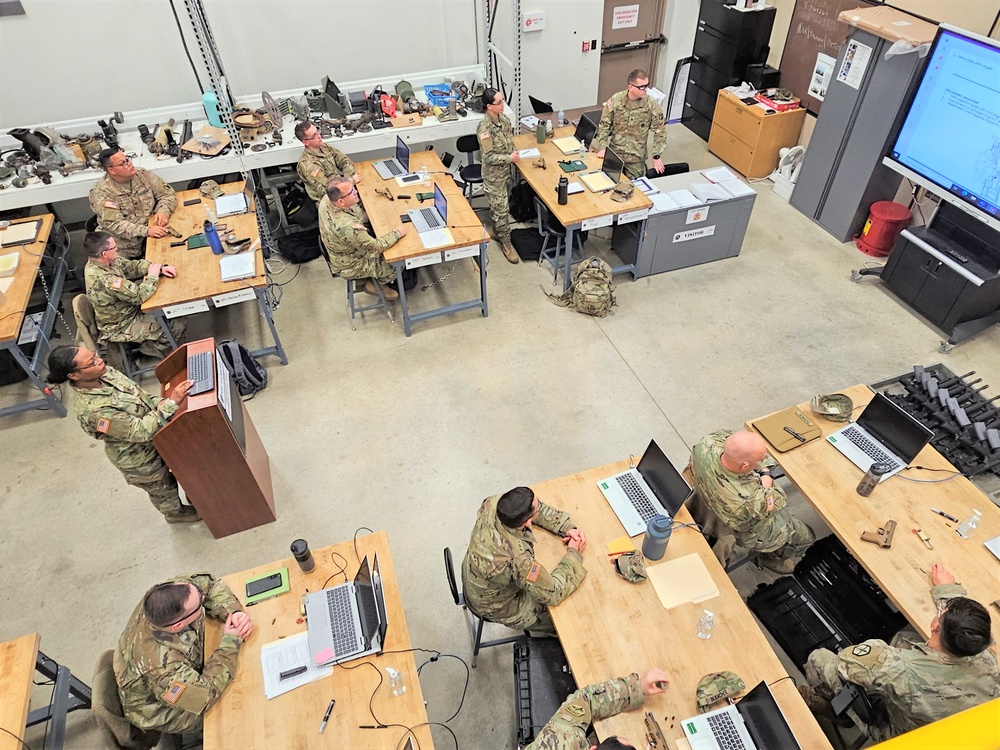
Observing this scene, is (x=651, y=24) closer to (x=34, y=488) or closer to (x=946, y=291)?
(x=946, y=291)

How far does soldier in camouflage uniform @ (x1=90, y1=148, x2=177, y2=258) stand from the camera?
5.00 metres

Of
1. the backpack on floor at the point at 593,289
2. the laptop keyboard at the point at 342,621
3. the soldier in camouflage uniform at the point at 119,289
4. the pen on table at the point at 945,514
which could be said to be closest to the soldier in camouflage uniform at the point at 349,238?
the soldier in camouflage uniform at the point at 119,289

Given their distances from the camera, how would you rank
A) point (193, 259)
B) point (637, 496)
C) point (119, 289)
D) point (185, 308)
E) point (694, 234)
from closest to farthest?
point (637, 496), point (119, 289), point (185, 308), point (193, 259), point (694, 234)

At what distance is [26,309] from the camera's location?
15.6ft

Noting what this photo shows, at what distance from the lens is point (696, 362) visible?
495cm

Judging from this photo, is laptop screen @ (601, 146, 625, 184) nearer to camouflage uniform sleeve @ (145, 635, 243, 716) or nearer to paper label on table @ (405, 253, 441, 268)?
paper label on table @ (405, 253, 441, 268)

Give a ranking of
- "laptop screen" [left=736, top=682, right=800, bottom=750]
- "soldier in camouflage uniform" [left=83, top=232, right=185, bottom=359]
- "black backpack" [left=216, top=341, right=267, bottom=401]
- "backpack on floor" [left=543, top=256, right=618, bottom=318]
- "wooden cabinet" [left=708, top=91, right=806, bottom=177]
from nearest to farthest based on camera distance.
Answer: "laptop screen" [left=736, top=682, right=800, bottom=750], "soldier in camouflage uniform" [left=83, top=232, right=185, bottom=359], "black backpack" [left=216, top=341, right=267, bottom=401], "backpack on floor" [left=543, top=256, right=618, bottom=318], "wooden cabinet" [left=708, top=91, right=806, bottom=177]

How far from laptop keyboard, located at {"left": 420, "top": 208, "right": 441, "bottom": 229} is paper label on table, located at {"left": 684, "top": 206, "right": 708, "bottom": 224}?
2342 mm

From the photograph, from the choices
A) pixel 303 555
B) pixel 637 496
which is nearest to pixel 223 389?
pixel 303 555

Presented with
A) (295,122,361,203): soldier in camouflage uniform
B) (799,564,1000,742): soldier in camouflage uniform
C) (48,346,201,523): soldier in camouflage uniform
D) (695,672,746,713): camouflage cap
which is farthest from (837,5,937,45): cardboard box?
(48,346,201,523): soldier in camouflage uniform

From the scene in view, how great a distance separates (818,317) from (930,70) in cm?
206

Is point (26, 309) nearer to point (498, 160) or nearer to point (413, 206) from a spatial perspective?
point (413, 206)

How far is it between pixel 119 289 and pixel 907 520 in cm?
516

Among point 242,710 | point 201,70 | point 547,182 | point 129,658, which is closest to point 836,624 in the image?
point 242,710
